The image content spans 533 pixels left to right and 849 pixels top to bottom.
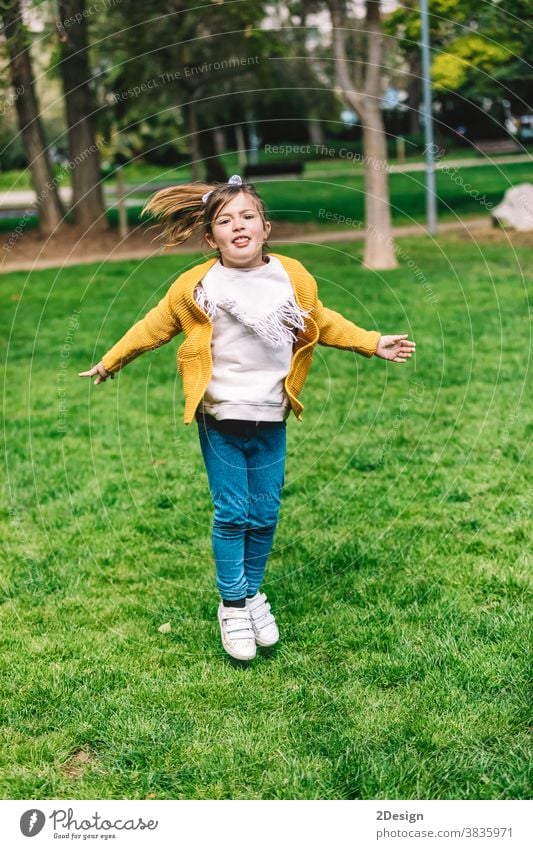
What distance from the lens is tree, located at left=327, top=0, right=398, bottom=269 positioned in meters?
13.4

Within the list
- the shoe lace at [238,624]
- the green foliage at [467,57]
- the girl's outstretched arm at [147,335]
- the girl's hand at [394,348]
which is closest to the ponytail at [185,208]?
the girl's outstretched arm at [147,335]

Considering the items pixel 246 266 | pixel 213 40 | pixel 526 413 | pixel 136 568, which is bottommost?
pixel 136 568

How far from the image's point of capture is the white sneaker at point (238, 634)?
4.10 meters

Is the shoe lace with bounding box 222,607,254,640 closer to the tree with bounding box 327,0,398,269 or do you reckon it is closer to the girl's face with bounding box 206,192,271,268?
the girl's face with bounding box 206,192,271,268

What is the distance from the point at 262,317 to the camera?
388cm

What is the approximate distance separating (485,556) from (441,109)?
40606mm

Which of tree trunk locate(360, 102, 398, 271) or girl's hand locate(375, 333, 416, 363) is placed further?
tree trunk locate(360, 102, 398, 271)

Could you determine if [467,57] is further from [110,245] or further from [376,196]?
[110,245]

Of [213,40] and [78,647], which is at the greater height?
[213,40]

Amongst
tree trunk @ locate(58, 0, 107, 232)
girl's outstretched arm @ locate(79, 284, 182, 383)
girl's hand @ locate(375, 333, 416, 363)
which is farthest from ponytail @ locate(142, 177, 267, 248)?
tree trunk @ locate(58, 0, 107, 232)
